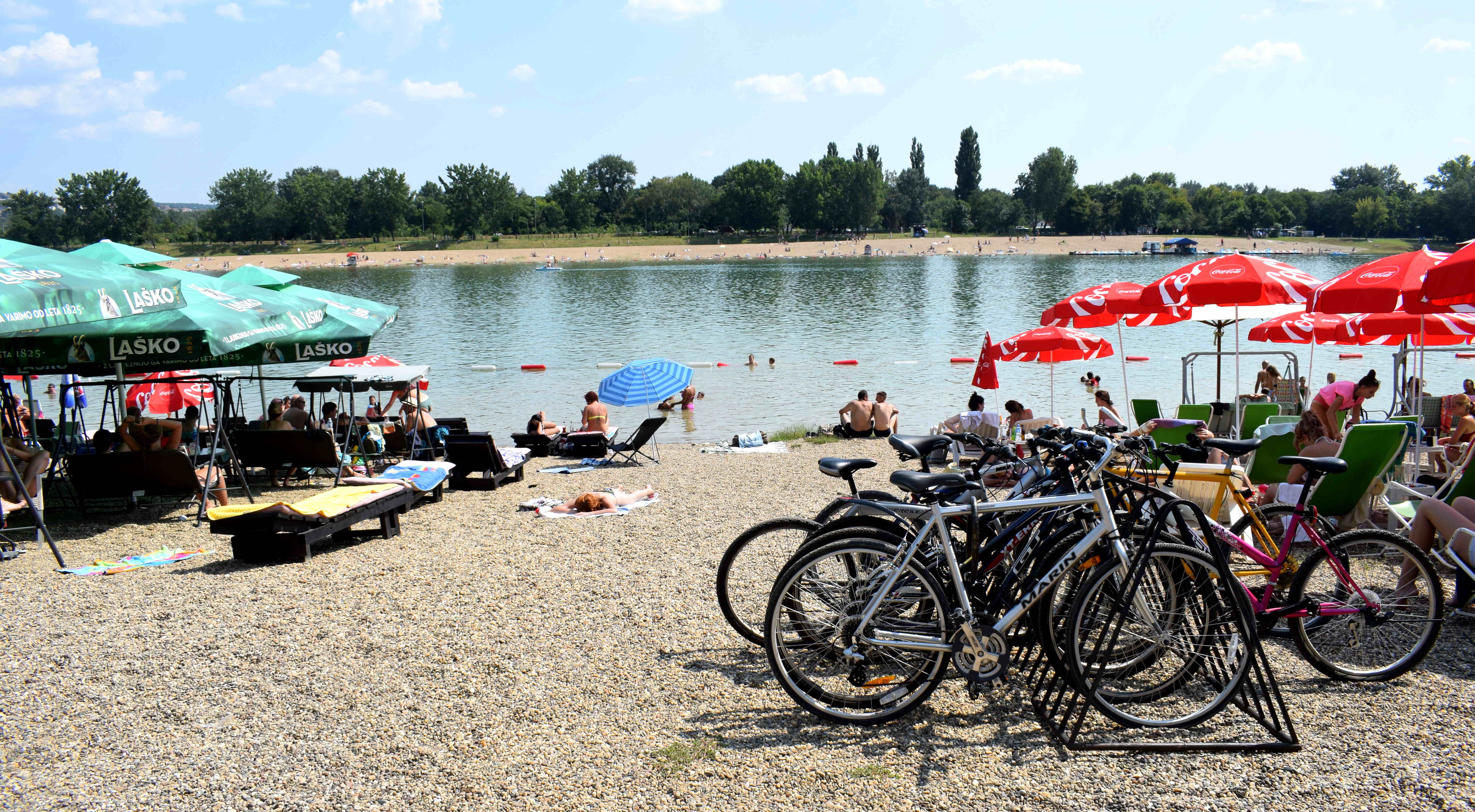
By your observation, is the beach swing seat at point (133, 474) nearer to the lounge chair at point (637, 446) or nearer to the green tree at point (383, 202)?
the lounge chair at point (637, 446)

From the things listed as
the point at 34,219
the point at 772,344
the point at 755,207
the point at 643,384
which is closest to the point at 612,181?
the point at 755,207

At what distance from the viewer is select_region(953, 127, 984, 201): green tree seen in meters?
153

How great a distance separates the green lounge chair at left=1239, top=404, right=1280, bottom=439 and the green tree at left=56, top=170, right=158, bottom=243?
154 metres

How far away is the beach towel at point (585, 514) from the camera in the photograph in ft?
29.5

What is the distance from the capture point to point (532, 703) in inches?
179

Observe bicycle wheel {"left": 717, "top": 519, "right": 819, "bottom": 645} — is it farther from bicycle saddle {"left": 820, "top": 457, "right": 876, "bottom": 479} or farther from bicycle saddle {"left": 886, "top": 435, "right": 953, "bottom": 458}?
bicycle saddle {"left": 886, "top": 435, "right": 953, "bottom": 458}

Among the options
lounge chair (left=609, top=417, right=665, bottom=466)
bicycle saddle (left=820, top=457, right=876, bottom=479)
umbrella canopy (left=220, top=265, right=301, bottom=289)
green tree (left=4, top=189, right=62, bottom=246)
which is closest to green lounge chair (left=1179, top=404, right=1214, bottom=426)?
lounge chair (left=609, top=417, right=665, bottom=466)

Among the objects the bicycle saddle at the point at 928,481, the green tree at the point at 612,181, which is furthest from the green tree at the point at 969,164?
the bicycle saddle at the point at 928,481

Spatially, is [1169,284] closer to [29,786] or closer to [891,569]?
[891,569]

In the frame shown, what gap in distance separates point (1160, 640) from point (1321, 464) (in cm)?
126

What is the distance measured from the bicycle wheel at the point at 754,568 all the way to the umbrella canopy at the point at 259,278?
8.92 meters

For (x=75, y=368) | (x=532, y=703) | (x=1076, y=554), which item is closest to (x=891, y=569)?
(x=1076, y=554)

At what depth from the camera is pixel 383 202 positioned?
5369 inches

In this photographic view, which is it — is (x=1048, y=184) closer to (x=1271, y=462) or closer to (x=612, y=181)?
(x=612, y=181)
